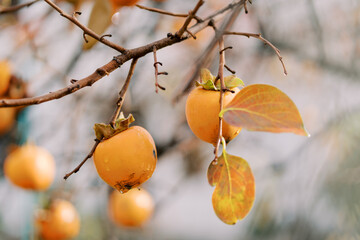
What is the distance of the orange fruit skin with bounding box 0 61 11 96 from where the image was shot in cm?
125

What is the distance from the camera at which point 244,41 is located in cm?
179

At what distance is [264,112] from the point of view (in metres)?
0.36

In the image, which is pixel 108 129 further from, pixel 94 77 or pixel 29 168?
pixel 29 168

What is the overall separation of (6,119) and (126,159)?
3.63 feet

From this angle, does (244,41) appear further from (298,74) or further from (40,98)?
(40,98)

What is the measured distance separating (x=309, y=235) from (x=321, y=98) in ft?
1.81

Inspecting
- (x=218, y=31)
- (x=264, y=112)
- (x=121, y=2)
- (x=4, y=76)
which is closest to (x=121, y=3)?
(x=121, y=2)

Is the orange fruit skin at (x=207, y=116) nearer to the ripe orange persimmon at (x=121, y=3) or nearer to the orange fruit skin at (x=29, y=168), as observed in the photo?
the ripe orange persimmon at (x=121, y=3)

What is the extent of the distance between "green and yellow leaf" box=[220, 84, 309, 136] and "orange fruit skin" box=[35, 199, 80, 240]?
1.22 m

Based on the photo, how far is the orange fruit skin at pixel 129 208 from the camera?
1.49 m

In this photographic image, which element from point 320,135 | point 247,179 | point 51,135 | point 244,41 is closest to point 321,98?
point 320,135

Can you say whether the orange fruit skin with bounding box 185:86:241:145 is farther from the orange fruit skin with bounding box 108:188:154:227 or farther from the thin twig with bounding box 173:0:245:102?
the orange fruit skin with bounding box 108:188:154:227

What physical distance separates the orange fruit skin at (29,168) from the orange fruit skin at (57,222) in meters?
0.15

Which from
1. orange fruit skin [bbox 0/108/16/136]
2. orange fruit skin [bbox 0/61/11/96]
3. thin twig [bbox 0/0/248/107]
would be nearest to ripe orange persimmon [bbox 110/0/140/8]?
thin twig [bbox 0/0/248/107]
